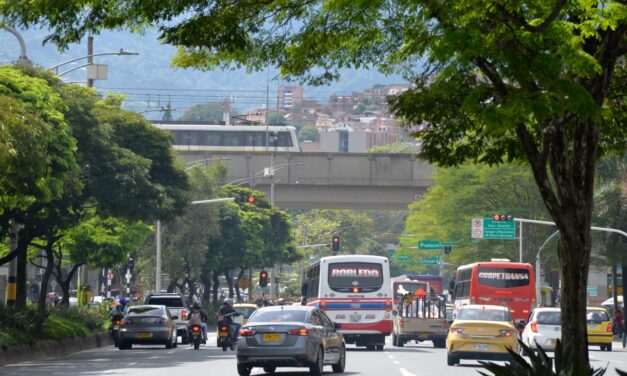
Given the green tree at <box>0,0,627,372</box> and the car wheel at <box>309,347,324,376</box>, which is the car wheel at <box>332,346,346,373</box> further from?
the green tree at <box>0,0,627,372</box>

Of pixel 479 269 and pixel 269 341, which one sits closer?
pixel 269 341

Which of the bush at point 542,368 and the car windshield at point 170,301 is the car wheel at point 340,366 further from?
the car windshield at point 170,301

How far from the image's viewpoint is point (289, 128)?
146m

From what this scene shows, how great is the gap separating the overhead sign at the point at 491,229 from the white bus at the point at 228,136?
216 feet

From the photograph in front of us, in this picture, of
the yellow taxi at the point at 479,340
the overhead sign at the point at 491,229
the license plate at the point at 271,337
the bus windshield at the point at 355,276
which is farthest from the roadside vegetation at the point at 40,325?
the overhead sign at the point at 491,229

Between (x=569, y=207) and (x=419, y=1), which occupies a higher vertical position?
(x=419, y=1)

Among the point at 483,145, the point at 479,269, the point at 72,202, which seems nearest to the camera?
the point at 483,145

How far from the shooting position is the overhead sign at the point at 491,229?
257 ft

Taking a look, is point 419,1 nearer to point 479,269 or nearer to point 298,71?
point 298,71

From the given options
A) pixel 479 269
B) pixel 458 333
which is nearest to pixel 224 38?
pixel 458 333

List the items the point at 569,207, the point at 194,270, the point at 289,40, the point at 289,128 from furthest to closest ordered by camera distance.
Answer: the point at 289,128 < the point at 194,270 < the point at 289,40 < the point at 569,207

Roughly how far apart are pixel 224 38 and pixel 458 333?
66.0 feet

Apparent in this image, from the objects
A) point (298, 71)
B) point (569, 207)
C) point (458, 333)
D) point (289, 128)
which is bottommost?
point (458, 333)

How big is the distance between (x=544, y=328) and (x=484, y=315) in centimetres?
750
